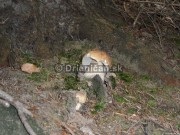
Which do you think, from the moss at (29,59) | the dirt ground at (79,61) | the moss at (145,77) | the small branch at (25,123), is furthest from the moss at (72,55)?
the small branch at (25,123)

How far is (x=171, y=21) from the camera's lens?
584 cm

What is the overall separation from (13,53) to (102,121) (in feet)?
5.15

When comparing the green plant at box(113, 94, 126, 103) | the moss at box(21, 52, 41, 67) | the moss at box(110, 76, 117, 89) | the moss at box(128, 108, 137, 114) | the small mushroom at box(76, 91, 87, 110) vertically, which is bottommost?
the moss at box(128, 108, 137, 114)

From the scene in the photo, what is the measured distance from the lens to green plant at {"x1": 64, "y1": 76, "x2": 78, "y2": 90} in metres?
4.49

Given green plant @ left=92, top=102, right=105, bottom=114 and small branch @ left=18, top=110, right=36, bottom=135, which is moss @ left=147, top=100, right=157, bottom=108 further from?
small branch @ left=18, top=110, right=36, bottom=135

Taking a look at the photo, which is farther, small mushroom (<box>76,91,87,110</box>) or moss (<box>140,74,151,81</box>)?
moss (<box>140,74,151,81</box>)

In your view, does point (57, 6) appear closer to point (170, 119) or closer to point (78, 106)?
point (78, 106)

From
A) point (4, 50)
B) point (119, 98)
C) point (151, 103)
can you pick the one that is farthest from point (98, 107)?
point (4, 50)

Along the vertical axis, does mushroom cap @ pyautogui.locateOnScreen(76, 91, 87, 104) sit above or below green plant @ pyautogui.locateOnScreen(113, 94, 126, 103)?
above

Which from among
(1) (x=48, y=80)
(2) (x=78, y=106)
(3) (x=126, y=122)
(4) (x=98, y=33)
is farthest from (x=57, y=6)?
(3) (x=126, y=122)

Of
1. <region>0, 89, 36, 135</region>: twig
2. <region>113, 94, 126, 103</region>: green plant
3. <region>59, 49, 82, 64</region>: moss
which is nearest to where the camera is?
<region>0, 89, 36, 135</region>: twig

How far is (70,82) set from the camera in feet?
15.0

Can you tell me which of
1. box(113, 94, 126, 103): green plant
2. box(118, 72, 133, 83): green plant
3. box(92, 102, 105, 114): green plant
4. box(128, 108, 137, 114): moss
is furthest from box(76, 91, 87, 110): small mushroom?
box(118, 72, 133, 83): green plant

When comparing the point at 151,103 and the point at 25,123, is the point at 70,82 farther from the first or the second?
the point at 151,103
